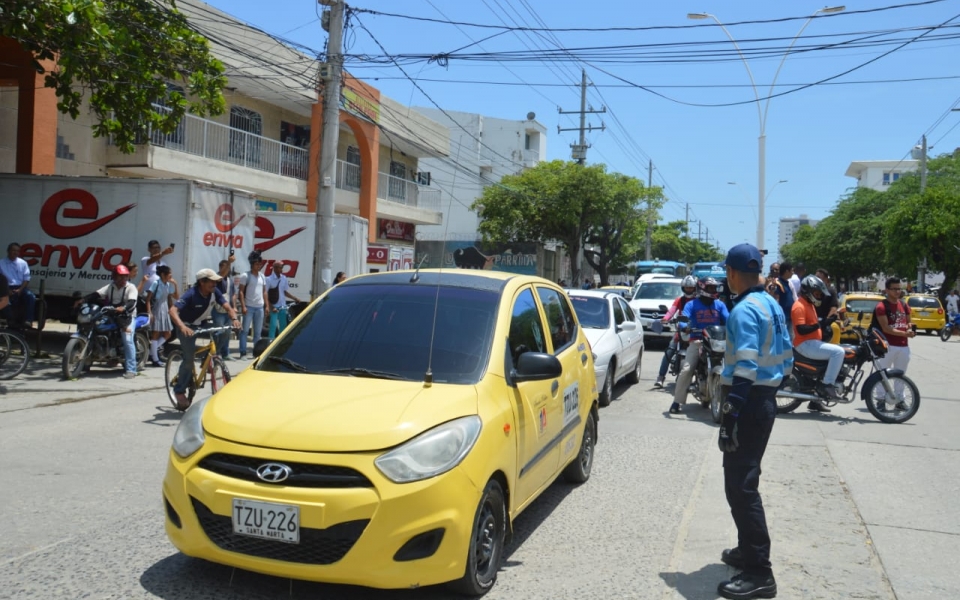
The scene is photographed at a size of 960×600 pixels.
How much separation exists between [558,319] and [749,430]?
2.17 m

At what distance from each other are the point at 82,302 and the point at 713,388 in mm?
8952

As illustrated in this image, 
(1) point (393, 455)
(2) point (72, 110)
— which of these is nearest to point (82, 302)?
(2) point (72, 110)

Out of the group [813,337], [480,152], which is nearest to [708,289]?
[813,337]

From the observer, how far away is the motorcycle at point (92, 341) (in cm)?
1172

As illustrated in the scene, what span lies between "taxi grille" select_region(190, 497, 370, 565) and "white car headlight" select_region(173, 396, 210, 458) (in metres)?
0.26

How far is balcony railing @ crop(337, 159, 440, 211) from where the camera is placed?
96.0 ft

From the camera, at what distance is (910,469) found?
7.87 metres

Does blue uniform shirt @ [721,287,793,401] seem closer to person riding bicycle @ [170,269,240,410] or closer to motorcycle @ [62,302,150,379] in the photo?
person riding bicycle @ [170,269,240,410]

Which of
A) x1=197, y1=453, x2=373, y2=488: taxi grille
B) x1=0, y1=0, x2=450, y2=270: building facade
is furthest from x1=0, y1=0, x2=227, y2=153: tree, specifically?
x1=197, y1=453, x2=373, y2=488: taxi grille

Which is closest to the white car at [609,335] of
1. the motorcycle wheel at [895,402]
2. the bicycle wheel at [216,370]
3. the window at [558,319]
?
the motorcycle wheel at [895,402]

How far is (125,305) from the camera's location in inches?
480

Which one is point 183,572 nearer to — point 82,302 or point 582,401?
point 582,401

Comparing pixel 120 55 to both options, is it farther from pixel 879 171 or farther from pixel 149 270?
pixel 879 171

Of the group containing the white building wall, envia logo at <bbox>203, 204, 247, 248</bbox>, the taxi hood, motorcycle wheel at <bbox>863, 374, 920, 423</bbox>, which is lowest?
motorcycle wheel at <bbox>863, 374, 920, 423</bbox>
